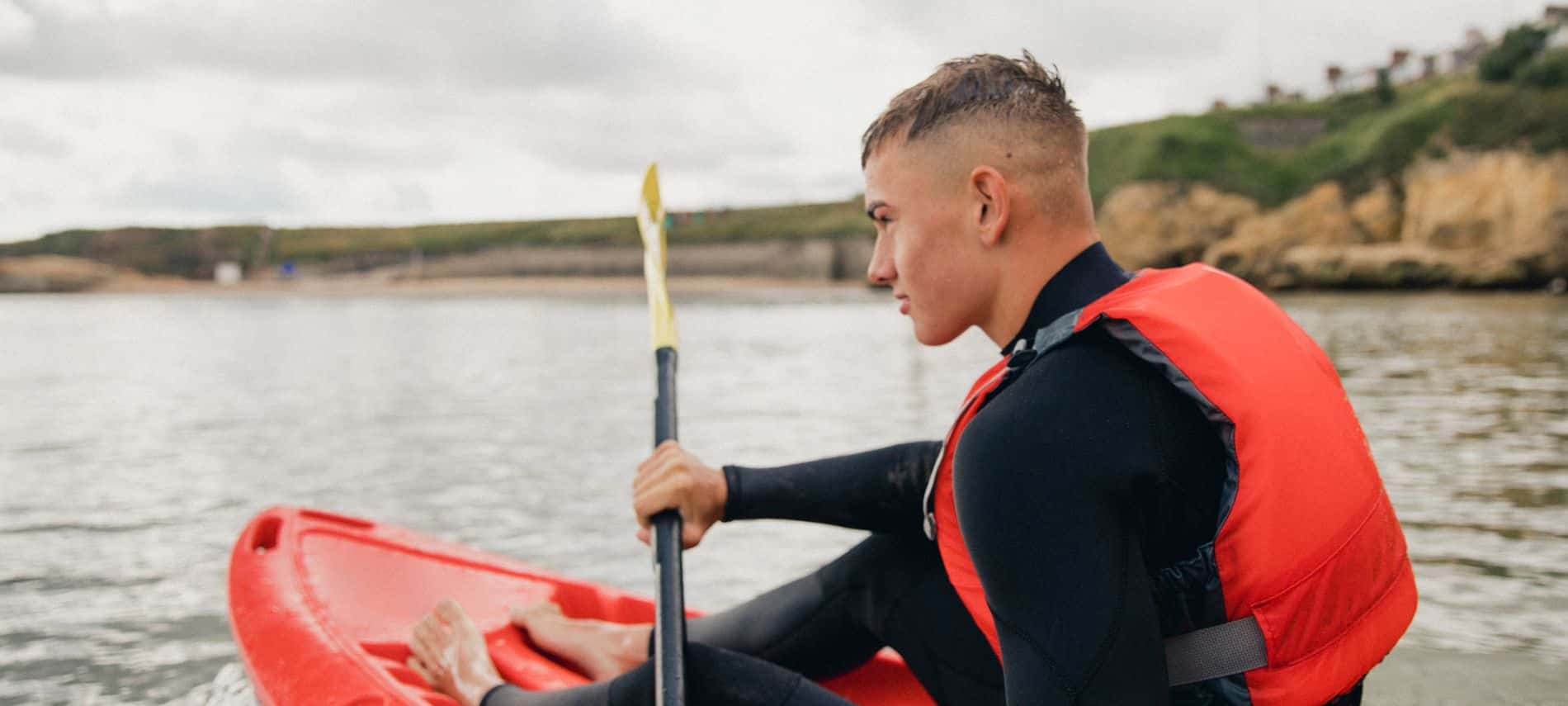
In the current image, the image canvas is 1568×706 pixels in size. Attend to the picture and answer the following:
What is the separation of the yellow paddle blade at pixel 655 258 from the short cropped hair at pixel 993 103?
2053mm

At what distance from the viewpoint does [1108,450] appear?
4.69 ft

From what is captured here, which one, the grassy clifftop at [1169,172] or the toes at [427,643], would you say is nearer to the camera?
the toes at [427,643]

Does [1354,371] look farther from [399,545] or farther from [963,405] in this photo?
[963,405]

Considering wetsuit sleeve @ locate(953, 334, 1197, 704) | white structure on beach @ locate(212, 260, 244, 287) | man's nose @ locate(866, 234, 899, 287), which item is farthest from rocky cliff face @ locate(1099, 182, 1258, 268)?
Result: white structure on beach @ locate(212, 260, 244, 287)

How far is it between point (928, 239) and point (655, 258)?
2.63 meters

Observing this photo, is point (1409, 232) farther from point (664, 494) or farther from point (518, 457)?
point (664, 494)

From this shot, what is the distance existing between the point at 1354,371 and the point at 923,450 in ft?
47.3

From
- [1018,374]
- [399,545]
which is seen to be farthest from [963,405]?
[399,545]

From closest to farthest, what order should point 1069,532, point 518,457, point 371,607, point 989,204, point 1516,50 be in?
point 1069,532 → point 989,204 → point 371,607 → point 518,457 → point 1516,50

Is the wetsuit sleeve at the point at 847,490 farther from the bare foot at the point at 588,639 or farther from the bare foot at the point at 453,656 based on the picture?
the bare foot at the point at 453,656

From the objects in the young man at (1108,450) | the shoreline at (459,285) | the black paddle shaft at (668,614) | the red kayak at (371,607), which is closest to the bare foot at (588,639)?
the red kayak at (371,607)

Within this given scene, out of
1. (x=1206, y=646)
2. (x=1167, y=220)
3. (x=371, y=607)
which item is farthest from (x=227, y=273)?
(x=1206, y=646)

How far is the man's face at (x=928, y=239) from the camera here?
176cm

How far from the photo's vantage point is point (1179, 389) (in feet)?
5.03
